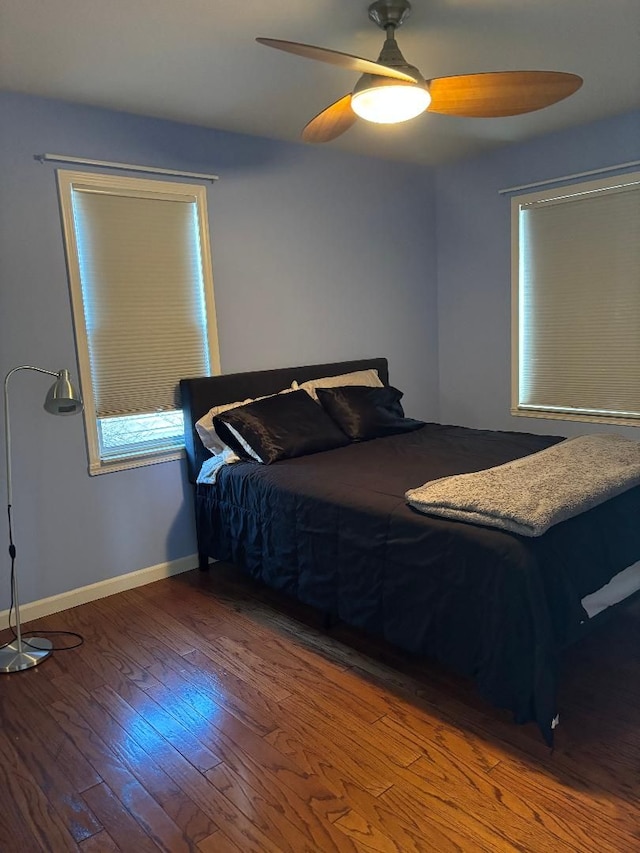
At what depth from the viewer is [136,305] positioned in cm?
322

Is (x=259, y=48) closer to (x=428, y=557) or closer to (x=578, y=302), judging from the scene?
(x=428, y=557)

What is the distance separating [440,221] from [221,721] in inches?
155

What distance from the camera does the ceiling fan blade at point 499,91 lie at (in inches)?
82.3

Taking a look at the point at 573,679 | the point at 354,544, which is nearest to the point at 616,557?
the point at 573,679

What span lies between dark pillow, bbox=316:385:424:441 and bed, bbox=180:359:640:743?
0.42 feet

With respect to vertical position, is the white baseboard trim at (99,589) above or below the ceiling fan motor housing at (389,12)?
below

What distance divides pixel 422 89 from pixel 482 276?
267 cm

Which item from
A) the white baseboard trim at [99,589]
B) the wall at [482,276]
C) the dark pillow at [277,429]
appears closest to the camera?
the white baseboard trim at [99,589]

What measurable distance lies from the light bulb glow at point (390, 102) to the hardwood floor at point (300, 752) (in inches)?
82.4

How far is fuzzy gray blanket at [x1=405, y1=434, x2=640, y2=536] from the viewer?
200cm

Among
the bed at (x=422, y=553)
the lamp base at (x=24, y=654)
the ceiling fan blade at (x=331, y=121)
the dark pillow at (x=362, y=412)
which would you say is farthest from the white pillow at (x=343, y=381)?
the lamp base at (x=24, y=654)

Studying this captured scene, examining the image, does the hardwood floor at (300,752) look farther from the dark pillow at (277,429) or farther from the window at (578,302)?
the window at (578,302)

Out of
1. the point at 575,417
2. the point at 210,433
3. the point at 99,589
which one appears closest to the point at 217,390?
the point at 210,433

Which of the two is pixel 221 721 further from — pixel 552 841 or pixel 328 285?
pixel 328 285
